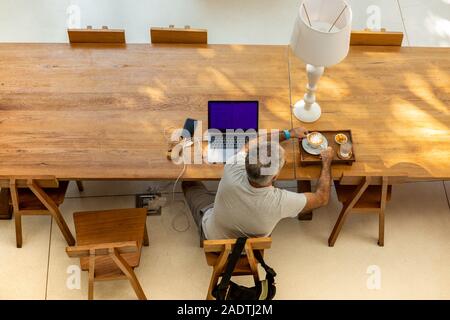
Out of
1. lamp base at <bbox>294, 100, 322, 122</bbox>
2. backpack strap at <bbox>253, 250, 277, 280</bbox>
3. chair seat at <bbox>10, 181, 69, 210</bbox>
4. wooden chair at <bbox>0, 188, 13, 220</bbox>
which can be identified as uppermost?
lamp base at <bbox>294, 100, 322, 122</bbox>

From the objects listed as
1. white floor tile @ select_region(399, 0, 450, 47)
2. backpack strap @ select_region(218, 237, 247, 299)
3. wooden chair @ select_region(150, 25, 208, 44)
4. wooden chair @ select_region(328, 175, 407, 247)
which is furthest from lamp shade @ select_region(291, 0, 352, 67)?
white floor tile @ select_region(399, 0, 450, 47)

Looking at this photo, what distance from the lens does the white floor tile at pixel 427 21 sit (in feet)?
14.3

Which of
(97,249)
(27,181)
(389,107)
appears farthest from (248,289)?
(389,107)

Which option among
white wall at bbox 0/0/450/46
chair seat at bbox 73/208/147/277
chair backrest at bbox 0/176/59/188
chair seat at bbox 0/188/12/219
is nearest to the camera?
chair backrest at bbox 0/176/59/188

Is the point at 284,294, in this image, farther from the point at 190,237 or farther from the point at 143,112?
the point at 143,112

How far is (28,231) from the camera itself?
3.38m

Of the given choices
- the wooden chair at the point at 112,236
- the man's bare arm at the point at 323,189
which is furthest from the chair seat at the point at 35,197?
the man's bare arm at the point at 323,189

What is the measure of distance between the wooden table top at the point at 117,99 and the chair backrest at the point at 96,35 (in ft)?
0.15

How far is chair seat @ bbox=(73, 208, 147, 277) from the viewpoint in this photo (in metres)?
3.05

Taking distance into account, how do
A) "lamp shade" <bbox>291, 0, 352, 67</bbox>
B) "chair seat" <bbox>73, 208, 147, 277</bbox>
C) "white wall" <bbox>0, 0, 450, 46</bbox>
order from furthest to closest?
"white wall" <bbox>0, 0, 450, 46</bbox>
"chair seat" <bbox>73, 208, 147, 277</bbox>
"lamp shade" <bbox>291, 0, 352, 67</bbox>

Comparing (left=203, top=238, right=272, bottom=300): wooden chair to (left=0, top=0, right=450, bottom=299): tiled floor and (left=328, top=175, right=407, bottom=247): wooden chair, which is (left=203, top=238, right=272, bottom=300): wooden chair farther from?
(left=328, top=175, right=407, bottom=247): wooden chair

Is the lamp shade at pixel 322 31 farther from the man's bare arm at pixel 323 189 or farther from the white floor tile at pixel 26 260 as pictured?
the white floor tile at pixel 26 260

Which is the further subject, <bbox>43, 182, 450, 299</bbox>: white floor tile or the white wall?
the white wall

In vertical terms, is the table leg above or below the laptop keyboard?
below
